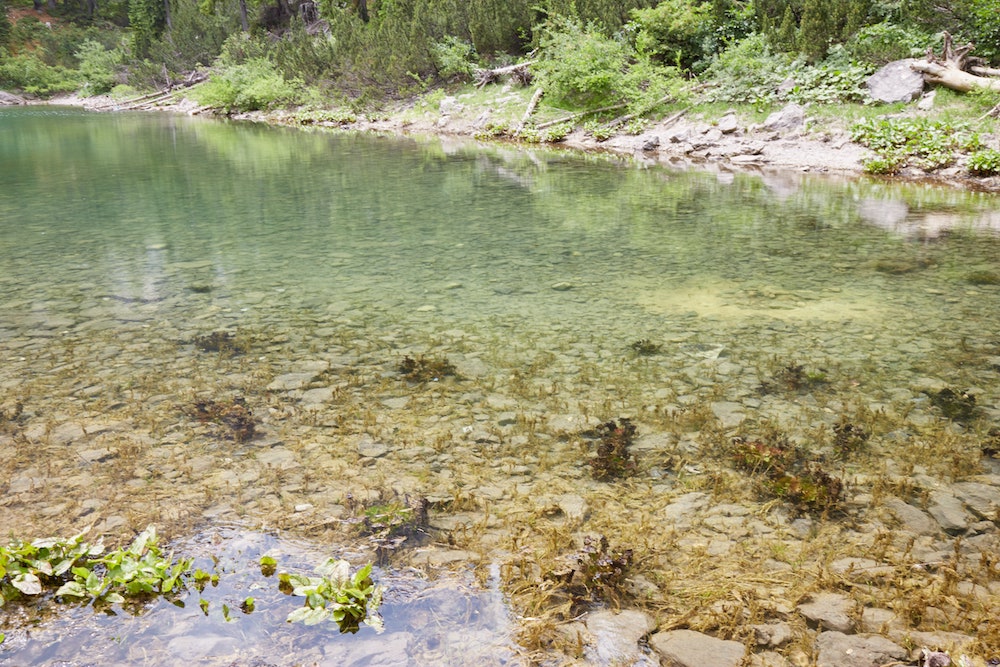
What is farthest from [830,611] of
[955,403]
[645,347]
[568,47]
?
[568,47]

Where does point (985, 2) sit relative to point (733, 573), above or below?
above

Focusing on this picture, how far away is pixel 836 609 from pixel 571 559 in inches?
40.1

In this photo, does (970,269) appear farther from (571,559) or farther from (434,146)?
(434,146)

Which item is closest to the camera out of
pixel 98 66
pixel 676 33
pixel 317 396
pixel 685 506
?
pixel 685 506

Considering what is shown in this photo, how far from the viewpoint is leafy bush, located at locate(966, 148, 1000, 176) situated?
1219 centimetres

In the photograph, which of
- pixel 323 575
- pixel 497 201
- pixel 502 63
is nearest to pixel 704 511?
pixel 323 575

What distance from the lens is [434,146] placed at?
20.3m

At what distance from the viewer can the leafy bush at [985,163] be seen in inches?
480

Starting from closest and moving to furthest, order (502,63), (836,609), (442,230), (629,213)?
(836,609)
(442,230)
(629,213)
(502,63)

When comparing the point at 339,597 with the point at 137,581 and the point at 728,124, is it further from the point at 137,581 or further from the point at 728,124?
the point at 728,124

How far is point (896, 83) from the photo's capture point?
1529 centimetres

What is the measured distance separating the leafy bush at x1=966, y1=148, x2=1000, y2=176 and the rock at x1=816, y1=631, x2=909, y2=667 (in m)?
12.9

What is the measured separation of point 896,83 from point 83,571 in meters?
17.6

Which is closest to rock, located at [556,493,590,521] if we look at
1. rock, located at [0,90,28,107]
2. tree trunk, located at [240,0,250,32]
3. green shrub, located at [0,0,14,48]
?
tree trunk, located at [240,0,250,32]
